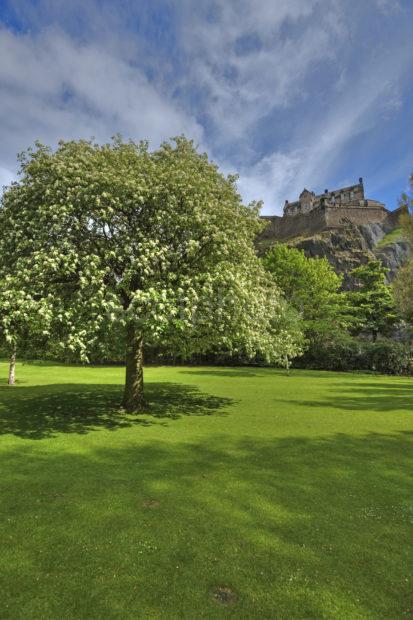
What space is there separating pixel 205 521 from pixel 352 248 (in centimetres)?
11935

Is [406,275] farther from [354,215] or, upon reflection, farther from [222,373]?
[354,215]

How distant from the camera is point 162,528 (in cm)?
760

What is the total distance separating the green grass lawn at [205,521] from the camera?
562cm

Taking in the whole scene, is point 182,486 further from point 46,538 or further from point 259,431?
point 259,431

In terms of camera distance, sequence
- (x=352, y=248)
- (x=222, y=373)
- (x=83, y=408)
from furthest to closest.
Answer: (x=352, y=248) < (x=222, y=373) < (x=83, y=408)

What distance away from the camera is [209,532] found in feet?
24.5

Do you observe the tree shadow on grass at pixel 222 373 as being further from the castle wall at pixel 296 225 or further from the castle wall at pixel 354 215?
the castle wall at pixel 354 215

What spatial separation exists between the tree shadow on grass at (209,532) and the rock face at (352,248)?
336 ft

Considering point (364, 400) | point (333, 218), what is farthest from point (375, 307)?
point (333, 218)

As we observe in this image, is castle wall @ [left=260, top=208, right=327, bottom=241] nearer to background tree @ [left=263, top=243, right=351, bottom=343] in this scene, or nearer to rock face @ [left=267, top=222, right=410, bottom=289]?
rock face @ [left=267, top=222, right=410, bottom=289]

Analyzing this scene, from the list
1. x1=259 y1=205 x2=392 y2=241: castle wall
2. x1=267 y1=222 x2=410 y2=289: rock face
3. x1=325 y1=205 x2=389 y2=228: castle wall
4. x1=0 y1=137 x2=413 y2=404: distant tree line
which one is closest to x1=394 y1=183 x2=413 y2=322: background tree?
x1=0 y1=137 x2=413 y2=404: distant tree line

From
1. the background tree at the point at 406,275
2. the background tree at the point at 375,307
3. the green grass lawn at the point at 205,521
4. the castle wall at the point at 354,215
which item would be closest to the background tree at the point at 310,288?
the background tree at the point at 375,307

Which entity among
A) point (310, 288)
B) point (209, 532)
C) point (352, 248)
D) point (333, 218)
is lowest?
point (209, 532)

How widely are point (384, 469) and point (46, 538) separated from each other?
8.99m
